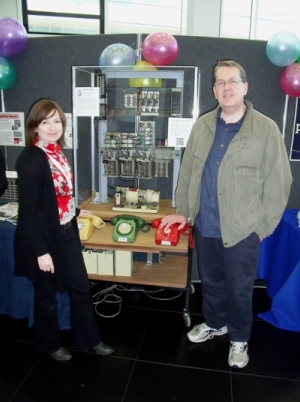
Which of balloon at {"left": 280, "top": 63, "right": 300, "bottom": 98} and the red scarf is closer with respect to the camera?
the red scarf

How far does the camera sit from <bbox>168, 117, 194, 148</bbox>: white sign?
2.34 metres

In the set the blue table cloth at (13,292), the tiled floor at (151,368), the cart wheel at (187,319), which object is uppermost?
the blue table cloth at (13,292)

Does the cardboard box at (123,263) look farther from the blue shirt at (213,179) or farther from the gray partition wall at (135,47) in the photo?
the gray partition wall at (135,47)

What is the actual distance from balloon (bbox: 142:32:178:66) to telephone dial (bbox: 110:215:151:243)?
1044mm

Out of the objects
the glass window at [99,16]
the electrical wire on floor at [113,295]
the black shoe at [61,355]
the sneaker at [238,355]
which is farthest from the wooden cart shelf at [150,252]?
the glass window at [99,16]

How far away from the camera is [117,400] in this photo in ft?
5.41

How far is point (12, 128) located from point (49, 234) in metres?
1.58

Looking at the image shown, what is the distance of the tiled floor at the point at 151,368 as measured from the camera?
1.69 m

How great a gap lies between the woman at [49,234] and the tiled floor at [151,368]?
15 cm

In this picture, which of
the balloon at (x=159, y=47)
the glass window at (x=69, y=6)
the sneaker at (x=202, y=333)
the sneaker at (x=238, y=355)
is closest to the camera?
the sneaker at (x=238, y=355)

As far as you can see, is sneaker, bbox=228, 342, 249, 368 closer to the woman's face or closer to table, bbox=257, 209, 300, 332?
table, bbox=257, 209, 300, 332

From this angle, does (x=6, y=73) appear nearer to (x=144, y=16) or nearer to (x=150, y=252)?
(x=150, y=252)

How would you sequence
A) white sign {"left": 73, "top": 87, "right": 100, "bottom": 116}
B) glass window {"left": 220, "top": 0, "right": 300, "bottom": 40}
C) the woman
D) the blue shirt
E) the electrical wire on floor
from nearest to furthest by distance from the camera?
the woman
the blue shirt
white sign {"left": 73, "top": 87, "right": 100, "bottom": 116}
the electrical wire on floor
glass window {"left": 220, "top": 0, "right": 300, "bottom": 40}

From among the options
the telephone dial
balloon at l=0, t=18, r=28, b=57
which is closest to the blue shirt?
the telephone dial
